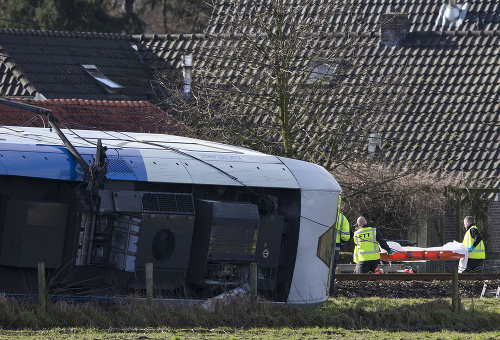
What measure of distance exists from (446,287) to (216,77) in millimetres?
7471

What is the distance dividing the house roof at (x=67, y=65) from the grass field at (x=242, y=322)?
14.1 m

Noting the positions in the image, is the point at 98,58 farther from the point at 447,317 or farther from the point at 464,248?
the point at 447,317

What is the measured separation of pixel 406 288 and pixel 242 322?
622 centimetres

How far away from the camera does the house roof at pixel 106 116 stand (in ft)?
71.7

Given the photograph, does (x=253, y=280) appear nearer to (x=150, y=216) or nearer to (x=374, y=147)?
(x=150, y=216)

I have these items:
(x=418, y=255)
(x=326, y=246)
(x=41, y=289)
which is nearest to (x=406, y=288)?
(x=418, y=255)

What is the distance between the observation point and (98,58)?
29422 millimetres

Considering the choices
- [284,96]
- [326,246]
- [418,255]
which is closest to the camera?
[326,246]

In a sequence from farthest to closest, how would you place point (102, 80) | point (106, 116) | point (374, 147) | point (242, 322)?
point (102, 80) < point (374, 147) < point (106, 116) < point (242, 322)

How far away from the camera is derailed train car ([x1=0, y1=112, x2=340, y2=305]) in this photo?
1329cm

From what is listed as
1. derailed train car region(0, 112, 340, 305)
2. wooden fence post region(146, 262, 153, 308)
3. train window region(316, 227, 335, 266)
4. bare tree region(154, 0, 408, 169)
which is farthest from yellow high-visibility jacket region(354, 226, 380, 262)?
wooden fence post region(146, 262, 153, 308)

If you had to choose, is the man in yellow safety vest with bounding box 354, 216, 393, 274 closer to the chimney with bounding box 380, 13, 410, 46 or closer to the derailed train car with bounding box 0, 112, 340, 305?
the derailed train car with bounding box 0, 112, 340, 305

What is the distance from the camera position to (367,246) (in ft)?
65.1

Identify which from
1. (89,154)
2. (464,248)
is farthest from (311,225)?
(464,248)
